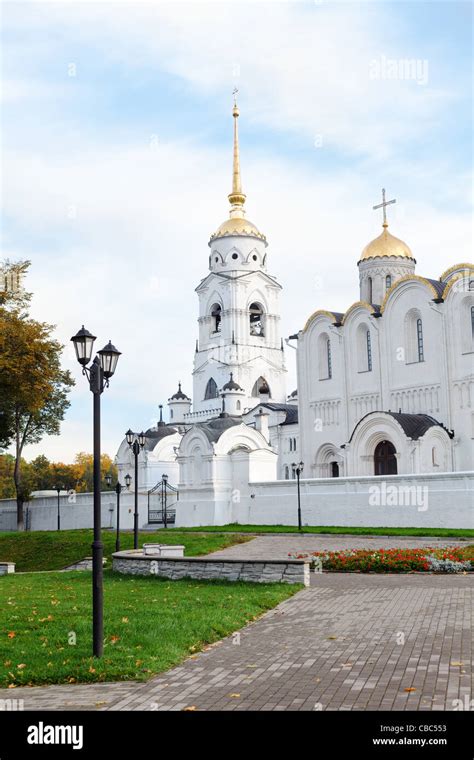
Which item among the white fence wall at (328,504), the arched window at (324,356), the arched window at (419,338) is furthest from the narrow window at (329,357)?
the white fence wall at (328,504)

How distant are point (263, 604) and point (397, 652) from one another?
4.08 meters

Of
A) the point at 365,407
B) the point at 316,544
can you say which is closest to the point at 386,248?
the point at 365,407

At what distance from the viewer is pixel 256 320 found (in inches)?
2721

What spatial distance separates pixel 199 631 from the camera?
10.6m

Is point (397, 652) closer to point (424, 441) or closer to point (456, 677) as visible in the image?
point (456, 677)

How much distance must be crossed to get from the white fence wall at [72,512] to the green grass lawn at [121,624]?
2677cm

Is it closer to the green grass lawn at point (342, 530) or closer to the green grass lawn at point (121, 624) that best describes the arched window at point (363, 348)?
the green grass lawn at point (342, 530)

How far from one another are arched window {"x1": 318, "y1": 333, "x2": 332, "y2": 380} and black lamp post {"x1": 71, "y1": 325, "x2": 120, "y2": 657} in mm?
35195

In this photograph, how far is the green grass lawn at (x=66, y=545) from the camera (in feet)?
86.9

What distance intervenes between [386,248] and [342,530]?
22.7 meters

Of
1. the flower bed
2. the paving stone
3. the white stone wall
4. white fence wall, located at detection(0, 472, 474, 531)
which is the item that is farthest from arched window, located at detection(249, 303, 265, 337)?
the paving stone

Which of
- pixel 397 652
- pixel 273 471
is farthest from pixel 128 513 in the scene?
pixel 397 652

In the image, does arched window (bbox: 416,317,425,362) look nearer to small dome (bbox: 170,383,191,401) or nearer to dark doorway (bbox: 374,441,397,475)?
dark doorway (bbox: 374,441,397,475)
